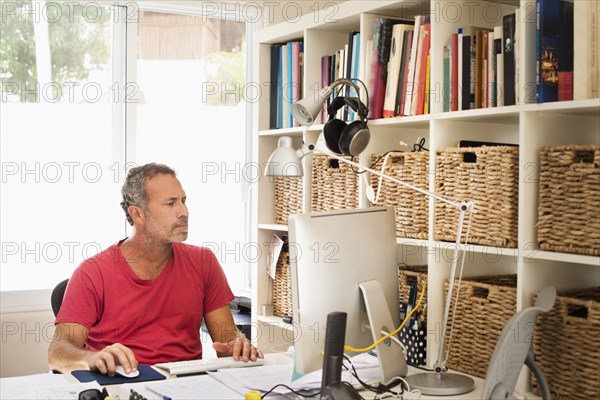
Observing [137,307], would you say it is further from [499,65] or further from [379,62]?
[499,65]

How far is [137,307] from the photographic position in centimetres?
278

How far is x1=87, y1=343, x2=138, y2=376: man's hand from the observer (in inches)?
88.9

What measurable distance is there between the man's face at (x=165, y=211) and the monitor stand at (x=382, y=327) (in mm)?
956

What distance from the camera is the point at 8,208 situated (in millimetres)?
3551

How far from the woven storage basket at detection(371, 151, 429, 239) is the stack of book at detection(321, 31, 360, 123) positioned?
29 centimetres

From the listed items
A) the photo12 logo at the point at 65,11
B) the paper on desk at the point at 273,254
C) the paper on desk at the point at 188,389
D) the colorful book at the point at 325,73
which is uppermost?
the photo12 logo at the point at 65,11

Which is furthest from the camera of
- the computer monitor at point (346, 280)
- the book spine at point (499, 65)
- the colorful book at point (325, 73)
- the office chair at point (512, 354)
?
the colorful book at point (325, 73)

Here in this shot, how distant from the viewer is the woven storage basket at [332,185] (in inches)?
116

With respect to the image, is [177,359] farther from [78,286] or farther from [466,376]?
[466,376]

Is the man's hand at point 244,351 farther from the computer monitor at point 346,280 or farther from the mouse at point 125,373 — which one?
the computer monitor at point 346,280

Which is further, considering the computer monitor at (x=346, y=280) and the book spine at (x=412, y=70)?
the book spine at (x=412, y=70)

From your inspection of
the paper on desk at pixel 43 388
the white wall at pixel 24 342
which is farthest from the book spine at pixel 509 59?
the white wall at pixel 24 342

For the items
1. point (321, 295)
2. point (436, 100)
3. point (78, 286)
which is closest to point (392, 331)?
point (321, 295)

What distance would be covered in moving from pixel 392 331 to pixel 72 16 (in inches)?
91.1
